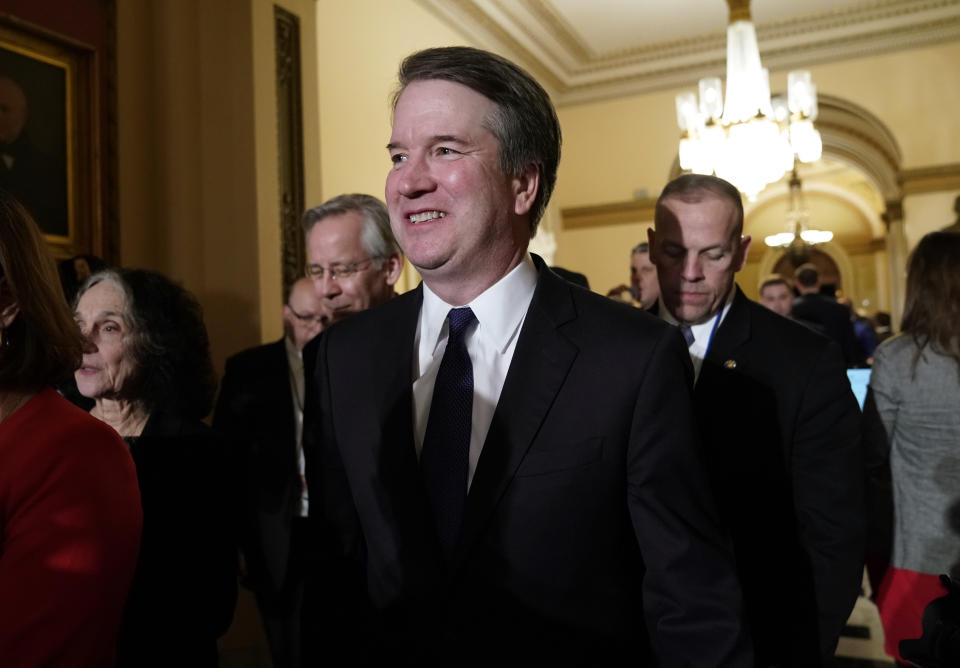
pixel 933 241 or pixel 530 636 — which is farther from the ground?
pixel 933 241

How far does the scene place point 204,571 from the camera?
1.95 m

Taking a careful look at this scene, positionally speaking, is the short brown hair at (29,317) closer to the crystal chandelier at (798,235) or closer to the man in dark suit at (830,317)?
the man in dark suit at (830,317)

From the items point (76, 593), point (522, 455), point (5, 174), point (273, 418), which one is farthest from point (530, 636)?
point (5, 174)

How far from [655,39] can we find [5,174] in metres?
8.05

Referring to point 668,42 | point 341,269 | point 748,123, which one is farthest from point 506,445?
point 668,42

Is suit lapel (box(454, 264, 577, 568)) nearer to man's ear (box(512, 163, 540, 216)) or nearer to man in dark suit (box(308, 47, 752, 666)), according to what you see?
man in dark suit (box(308, 47, 752, 666))

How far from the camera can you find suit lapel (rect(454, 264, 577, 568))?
1.26 metres

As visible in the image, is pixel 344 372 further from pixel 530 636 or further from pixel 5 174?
pixel 5 174

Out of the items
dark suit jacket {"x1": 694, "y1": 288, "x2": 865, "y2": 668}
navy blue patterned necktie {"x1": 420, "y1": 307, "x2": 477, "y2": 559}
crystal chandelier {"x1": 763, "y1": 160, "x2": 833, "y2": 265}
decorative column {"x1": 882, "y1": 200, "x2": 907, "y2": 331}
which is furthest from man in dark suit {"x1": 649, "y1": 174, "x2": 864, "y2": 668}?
crystal chandelier {"x1": 763, "y1": 160, "x2": 833, "y2": 265}

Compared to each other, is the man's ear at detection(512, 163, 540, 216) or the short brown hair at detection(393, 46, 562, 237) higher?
the short brown hair at detection(393, 46, 562, 237)

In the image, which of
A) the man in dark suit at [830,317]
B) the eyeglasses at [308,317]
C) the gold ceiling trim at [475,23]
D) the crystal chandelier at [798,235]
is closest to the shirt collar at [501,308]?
the eyeglasses at [308,317]

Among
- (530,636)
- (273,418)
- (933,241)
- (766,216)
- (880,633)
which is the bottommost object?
(880,633)

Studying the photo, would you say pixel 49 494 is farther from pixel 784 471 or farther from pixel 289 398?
pixel 289 398

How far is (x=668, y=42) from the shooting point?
10023 millimetres
